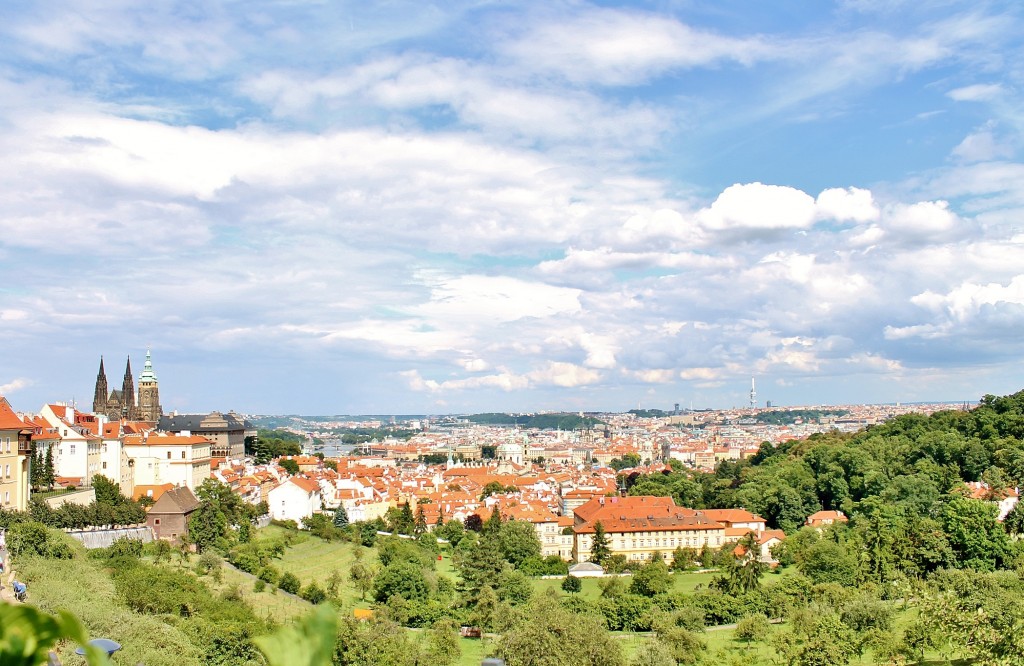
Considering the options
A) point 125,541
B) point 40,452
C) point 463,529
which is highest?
point 40,452

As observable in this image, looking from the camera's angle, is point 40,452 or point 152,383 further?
point 152,383

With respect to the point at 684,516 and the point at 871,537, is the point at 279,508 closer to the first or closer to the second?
the point at 684,516

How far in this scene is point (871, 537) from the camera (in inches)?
1607

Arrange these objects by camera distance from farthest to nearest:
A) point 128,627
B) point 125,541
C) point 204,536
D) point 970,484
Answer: point 970,484 < point 204,536 < point 125,541 < point 128,627

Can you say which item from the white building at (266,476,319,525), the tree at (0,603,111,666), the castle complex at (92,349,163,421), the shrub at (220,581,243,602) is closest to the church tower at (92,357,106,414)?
the castle complex at (92,349,163,421)

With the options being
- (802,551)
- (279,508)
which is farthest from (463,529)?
(802,551)

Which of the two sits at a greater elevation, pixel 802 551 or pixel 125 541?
pixel 125 541

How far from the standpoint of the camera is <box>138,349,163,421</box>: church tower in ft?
245

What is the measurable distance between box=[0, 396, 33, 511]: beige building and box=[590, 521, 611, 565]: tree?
94.6 feet

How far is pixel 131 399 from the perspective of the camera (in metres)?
76.6

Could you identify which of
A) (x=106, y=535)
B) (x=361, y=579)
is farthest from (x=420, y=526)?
(x=106, y=535)

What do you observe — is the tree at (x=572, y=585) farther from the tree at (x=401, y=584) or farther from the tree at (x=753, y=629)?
the tree at (x=753, y=629)

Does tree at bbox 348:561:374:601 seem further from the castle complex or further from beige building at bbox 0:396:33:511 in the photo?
the castle complex

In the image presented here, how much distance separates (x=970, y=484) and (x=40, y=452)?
49.0 metres
